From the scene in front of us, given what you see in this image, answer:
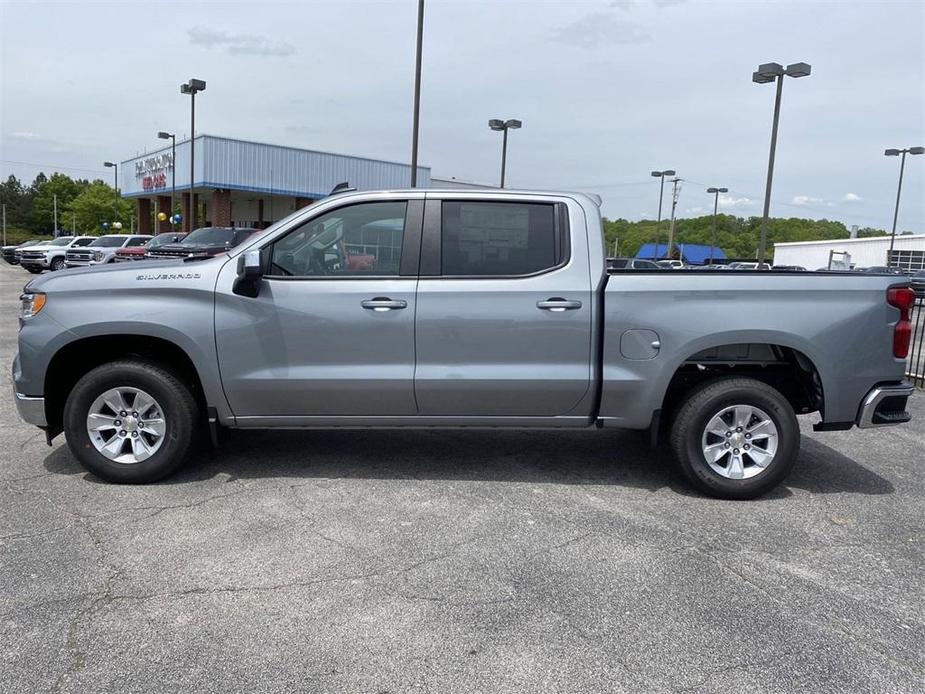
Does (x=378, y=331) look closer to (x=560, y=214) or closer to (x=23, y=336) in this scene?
(x=560, y=214)

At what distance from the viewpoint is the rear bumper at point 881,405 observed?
4793 millimetres

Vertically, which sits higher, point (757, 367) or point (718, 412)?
point (757, 367)

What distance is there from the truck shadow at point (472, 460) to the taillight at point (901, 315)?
1.08 meters

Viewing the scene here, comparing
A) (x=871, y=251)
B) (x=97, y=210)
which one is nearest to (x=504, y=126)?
(x=871, y=251)

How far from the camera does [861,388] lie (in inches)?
190

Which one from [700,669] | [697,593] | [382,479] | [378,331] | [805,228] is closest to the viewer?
[700,669]

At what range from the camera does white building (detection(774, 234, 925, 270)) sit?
6869 cm

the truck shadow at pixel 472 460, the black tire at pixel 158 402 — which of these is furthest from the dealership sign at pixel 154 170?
the black tire at pixel 158 402

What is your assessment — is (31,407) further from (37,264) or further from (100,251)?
(37,264)

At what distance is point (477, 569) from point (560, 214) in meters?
2.38

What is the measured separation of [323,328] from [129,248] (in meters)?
23.2

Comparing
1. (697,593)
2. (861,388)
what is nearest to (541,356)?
(697,593)

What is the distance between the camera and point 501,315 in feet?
15.6

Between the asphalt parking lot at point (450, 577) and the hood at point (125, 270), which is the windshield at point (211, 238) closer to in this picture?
the asphalt parking lot at point (450, 577)
